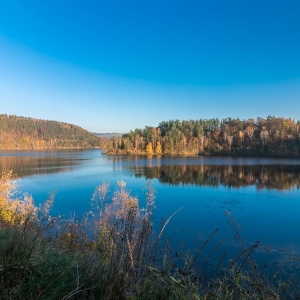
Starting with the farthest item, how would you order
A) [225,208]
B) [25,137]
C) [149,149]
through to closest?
[25,137] → [149,149] → [225,208]

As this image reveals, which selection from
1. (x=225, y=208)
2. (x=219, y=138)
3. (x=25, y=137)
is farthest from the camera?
(x=25, y=137)

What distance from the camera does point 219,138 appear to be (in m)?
94.7

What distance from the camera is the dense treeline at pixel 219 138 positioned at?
3073 inches

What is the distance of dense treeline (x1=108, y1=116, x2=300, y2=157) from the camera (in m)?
78.1

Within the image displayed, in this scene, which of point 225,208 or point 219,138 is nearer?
point 225,208

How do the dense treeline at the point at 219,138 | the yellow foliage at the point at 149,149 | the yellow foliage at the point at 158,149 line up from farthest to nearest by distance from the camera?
the yellow foliage at the point at 149,149
the yellow foliage at the point at 158,149
the dense treeline at the point at 219,138

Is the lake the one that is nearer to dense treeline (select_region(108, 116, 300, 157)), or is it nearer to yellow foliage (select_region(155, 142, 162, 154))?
dense treeline (select_region(108, 116, 300, 157))

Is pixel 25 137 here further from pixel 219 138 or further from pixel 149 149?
pixel 219 138

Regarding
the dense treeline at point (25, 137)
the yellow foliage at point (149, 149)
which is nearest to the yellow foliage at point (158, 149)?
the yellow foliage at point (149, 149)

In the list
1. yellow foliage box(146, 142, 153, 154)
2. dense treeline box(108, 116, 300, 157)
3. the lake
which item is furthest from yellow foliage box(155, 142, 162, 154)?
the lake

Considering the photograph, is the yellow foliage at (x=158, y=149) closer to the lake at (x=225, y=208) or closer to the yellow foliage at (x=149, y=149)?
the yellow foliage at (x=149, y=149)

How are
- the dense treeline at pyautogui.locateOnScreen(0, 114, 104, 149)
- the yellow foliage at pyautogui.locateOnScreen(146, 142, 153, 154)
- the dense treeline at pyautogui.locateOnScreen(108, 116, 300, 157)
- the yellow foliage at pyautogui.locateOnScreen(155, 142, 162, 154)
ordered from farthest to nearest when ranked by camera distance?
the dense treeline at pyautogui.locateOnScreen(0, 114, 104, 149)
the yellow foliage at pyautogui.locateOnScreen(146, 142, 153, 154)
the yellow foliage at pyautogui.locateOnScreen(155, 142, 162, 154)
the dense treeline at pyautogui.locateOnScreen(108, 116, 300, 157)

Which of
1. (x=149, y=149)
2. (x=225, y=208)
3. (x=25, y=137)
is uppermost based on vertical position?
(x=25, y=137)

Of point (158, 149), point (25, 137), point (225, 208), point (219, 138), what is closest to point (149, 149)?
point (158, 149)
